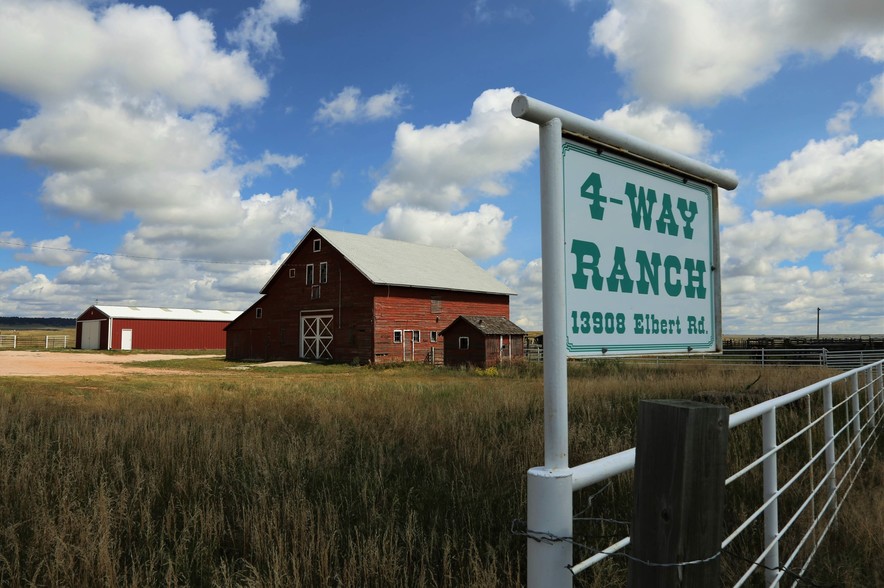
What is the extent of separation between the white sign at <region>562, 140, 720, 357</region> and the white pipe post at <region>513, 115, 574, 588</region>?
150 mm

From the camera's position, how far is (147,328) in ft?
190

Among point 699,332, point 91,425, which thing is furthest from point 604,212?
point 91,425

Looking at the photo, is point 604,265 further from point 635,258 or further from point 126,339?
point 126,339

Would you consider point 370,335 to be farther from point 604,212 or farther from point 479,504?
point 604,212

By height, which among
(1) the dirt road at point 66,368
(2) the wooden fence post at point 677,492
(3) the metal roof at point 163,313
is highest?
(3) the metal roof at point 163,313

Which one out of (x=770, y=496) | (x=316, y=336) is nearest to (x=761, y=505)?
(x=770, y=496)

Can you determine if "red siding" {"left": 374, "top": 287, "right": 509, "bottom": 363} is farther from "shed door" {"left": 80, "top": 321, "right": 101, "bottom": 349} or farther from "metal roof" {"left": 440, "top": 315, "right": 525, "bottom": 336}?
"shed door" {"left": 80, "top": 321, "right": 101, "bottom": 349}

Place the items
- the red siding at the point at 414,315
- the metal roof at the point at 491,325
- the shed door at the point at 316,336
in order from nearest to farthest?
the metal roof at the point at 491,325
the red siding at the point at 414,315
the shed door at the point at 316,336

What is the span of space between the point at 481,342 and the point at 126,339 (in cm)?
4204

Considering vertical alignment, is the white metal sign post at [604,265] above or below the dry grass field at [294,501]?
above

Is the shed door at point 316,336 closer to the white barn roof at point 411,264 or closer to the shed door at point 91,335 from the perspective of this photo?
the white barn roof at point 411,264

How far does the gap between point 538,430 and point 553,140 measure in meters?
6.01

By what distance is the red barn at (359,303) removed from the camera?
32.8 meters

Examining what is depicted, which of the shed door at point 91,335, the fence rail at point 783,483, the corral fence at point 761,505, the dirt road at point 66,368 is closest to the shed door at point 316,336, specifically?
the dirt road at point 66,368
